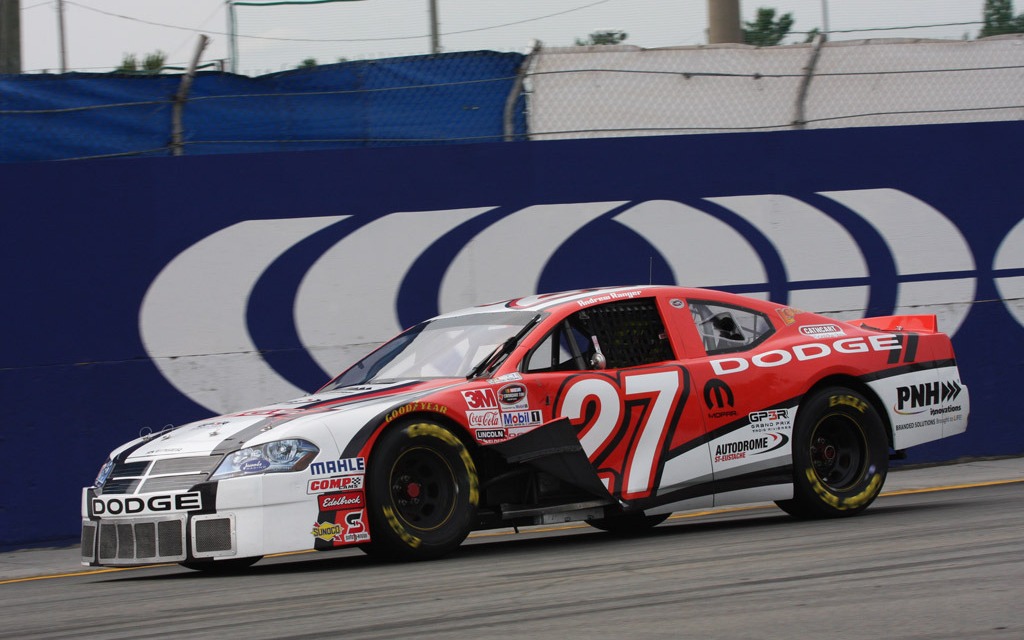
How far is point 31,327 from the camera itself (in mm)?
10211

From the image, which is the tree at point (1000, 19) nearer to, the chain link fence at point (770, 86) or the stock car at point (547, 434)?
the chain link fence at point (770, 86)

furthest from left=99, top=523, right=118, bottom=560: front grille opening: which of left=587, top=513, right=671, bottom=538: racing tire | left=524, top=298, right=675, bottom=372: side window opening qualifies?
left=587, top=513, right=671, bottom=538: racing tire

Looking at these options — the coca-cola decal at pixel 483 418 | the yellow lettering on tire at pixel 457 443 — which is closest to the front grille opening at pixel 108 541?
the yellow lettering on tire at pixel 457 443

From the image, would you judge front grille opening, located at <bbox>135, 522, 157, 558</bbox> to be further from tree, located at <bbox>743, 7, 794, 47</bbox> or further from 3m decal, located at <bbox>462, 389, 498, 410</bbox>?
tree, located at <bbox>743, 7, 794, 47</bbox>

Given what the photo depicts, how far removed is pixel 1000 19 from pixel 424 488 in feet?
30.9

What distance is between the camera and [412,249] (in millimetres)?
11367

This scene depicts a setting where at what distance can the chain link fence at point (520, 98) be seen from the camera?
37.2 ft

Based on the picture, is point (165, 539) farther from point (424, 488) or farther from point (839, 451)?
point (839, 451)

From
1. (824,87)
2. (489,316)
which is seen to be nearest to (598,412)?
(489,316)

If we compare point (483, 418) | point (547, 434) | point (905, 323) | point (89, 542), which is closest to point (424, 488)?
point (483, 418)

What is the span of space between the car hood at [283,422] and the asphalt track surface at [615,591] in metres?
0.71

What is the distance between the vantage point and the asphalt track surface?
16.4 ft

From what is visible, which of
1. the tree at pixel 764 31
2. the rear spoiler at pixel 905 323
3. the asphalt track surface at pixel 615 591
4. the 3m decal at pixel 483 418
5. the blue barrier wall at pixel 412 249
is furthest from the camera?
the tree at pixel 764 31

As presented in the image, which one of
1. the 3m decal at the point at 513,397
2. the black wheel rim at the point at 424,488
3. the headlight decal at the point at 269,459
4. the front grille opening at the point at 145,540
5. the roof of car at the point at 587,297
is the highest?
the roof of car at the point at 587,297
